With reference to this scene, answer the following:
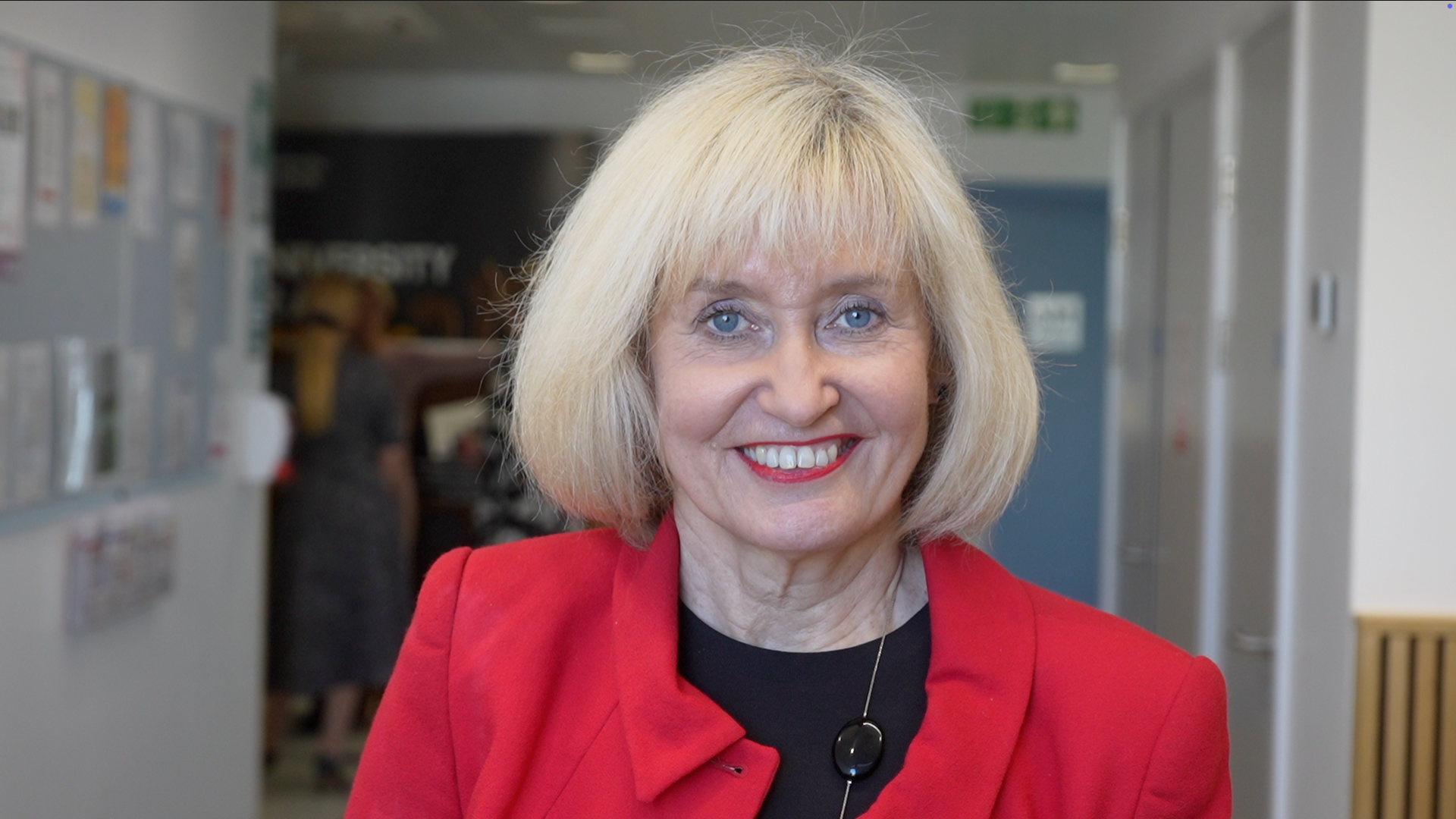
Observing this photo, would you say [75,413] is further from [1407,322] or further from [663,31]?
[1407,322]

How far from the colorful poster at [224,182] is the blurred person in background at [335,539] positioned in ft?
5.05

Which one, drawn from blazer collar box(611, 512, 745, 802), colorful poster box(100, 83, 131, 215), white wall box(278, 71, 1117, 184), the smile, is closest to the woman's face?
the smile

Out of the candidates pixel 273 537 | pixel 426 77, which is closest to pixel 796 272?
pixel 273 537

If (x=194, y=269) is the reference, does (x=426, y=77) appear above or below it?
above

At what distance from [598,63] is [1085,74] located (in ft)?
7.29

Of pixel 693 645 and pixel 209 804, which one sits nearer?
pixel 693 645

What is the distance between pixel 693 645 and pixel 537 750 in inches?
8.3

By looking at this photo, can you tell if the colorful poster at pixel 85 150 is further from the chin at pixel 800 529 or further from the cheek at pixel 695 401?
the chin at pixel 800 529

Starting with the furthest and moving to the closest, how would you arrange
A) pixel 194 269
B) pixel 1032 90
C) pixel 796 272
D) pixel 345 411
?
1. pixel 1032 90
2. pixel 345 411
3. pixel 194 269
4. pixel 796 272

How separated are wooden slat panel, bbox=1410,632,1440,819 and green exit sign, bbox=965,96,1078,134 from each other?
4.32m

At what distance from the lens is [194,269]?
3.60 metres

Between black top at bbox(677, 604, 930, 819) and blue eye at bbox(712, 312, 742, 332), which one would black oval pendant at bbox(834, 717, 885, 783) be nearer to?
black top at bbox(677, 604, 930, 819)

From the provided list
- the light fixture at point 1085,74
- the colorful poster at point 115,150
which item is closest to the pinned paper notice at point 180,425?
the colorful poster at point 115,150

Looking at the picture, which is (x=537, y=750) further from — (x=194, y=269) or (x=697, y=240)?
(x=194, y=269)
